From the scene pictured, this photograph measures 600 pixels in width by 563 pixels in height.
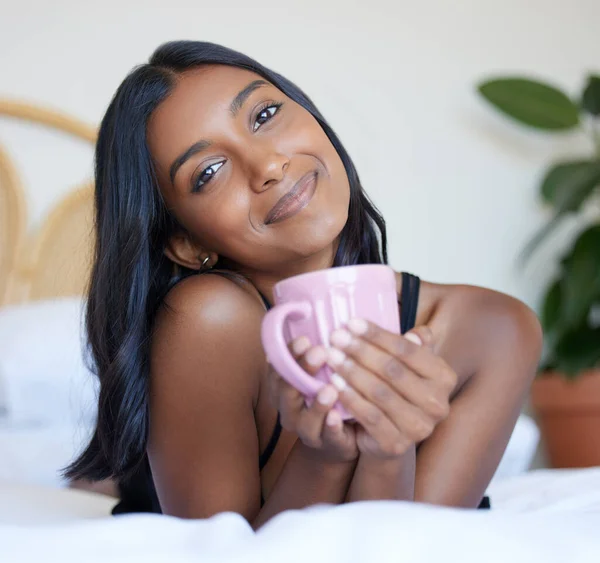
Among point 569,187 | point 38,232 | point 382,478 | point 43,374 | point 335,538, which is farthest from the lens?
point 569,187

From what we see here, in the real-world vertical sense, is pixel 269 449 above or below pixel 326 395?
below

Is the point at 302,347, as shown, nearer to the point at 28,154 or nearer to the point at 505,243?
the point at 28,154

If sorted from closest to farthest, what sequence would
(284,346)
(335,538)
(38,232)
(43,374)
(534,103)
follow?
1. (335,538)
2. (284,346)
3. (43,374)
4. (38,232)
5. (534,103)

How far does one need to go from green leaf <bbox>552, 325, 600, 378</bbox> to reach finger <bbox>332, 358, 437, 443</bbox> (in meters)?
1.61

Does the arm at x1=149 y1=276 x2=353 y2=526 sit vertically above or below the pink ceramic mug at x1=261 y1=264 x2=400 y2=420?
A: below

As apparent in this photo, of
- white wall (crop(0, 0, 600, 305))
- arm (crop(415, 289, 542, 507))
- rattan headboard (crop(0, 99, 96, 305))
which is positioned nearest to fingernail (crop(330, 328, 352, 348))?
arm (crop(415, 289, 542, 507))

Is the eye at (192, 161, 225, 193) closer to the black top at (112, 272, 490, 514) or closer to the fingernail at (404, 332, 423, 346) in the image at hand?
the black top at (112, 272, 490, 514)

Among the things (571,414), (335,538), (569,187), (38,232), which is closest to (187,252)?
(335,538)

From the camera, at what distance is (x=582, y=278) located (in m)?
2.15

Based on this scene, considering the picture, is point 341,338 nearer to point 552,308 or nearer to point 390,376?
point 390,376

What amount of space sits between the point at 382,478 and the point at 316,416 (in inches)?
6.3

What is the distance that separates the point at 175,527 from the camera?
1.76 ft

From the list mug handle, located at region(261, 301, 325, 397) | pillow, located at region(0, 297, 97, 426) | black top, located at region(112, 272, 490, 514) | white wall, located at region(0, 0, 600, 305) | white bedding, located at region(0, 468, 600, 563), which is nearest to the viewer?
white bedding, located at region(0, 468, 600, 563)

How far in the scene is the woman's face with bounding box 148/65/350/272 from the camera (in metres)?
0.95
